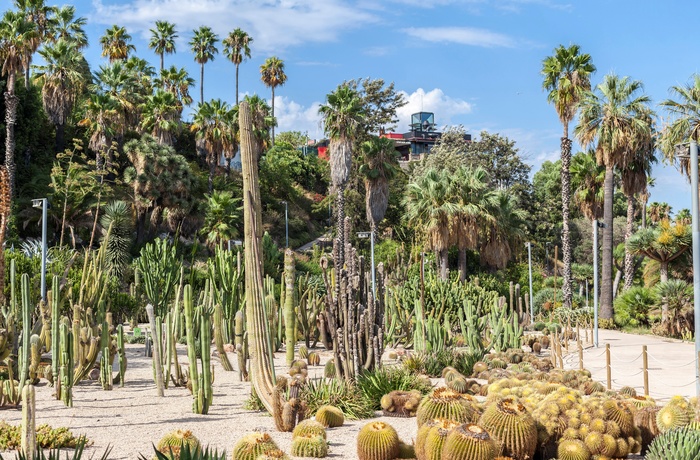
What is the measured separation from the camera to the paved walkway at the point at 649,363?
11922 mm

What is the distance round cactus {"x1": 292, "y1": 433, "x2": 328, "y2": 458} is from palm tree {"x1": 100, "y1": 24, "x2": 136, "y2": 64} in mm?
46374

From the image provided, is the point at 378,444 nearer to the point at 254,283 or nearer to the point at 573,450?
the point at 573,450

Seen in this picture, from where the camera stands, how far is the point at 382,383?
10.2 meters

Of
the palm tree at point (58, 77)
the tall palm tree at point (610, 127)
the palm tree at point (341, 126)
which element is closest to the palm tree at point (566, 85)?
the tall palm tree at point (610, 127)

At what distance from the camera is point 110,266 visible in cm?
2672

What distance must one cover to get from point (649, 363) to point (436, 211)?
14.1 meters

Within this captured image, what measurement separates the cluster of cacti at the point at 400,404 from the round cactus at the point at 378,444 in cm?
249

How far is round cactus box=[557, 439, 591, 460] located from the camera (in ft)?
21.3

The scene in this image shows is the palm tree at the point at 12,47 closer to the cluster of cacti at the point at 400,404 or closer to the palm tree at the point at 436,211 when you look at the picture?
the palm tree at the point at 436,211

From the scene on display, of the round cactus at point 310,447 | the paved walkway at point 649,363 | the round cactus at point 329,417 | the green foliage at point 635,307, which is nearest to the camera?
the round cactus at point 310,447

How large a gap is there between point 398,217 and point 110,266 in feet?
67.1

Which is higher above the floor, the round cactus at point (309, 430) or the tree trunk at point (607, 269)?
the tree trunk at point (607, 269)

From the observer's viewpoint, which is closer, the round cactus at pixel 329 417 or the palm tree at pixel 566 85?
the round cactus at pixel 329 417

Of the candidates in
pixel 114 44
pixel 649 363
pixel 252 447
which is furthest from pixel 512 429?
pixel 114 44
